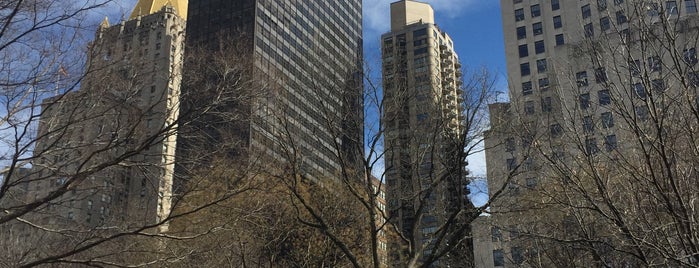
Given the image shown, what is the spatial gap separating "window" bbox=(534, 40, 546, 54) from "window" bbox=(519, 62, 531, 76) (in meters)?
1.90

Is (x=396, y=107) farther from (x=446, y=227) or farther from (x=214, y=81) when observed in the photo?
(x=214, y=81)

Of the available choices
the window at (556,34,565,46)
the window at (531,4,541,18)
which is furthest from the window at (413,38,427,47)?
the window at (556,34,565,46)

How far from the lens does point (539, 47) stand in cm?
6956

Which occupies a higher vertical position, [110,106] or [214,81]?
[214,81]

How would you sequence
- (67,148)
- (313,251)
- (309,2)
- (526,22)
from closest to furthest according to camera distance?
1. (67,148)
2. (313,251)
3. (526,22)
4. (309,2)

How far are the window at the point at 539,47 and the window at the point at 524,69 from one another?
6.24 feet

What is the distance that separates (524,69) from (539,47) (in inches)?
124

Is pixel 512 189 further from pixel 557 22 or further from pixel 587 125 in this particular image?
pixel 557 22

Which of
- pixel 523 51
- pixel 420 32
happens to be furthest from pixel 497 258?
pixel 420 32

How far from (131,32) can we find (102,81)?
80.6 inches

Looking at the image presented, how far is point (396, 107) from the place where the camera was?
1691 cm

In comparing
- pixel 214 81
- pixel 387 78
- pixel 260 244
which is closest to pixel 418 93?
pixel 387 78

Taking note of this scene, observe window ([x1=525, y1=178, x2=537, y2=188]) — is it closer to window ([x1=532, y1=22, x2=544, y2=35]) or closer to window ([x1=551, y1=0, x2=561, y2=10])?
window ([x1=532, y1=22, x2=544, y2=35])

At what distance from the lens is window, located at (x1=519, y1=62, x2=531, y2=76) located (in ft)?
225
